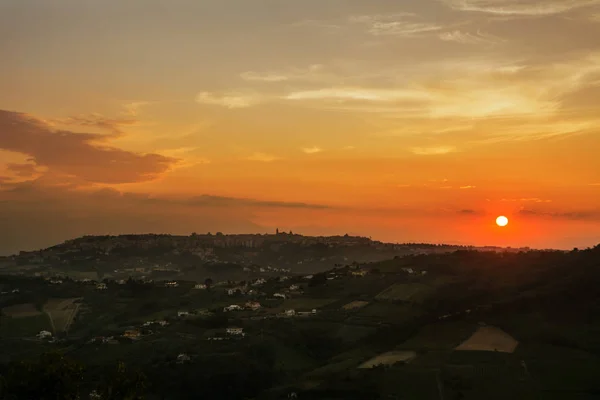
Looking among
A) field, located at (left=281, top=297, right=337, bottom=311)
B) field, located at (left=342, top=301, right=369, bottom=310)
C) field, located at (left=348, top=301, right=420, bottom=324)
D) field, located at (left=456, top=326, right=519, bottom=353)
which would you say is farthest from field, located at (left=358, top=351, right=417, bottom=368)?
field, located at (left=281, top=297, right=337, bottom=311)

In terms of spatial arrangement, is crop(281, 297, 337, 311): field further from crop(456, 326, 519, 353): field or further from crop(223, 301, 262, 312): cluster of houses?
crop(456, 326, 519, 353): field

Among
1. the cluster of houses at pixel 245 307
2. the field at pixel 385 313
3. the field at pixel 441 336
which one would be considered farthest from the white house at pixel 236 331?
the field at pixel 441 336

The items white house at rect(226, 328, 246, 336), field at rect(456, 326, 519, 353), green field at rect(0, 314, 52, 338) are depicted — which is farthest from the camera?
green field at rect(0, 314, 52, 338)

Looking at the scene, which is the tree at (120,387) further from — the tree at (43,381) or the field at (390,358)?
the field at (390,358)

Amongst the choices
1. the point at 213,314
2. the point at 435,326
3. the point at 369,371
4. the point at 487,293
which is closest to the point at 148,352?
the point at 213,314

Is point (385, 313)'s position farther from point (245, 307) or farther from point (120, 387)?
point (120, 387)

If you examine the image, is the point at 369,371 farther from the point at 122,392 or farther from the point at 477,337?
the point at 122,392
